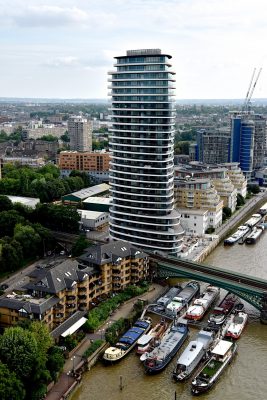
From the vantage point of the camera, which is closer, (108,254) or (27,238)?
(108,254)

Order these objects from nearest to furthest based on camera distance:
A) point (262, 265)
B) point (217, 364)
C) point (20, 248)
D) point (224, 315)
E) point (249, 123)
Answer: point (217, 364) < point (224, 315) < point (20, 248) < point (262, 265) < point (249, 123)

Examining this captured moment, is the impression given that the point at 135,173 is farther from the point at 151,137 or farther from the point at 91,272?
the point at 91,272

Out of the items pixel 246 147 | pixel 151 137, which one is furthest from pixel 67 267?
pixel 246 147

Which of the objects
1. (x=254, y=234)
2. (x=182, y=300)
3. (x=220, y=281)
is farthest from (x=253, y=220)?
(x=182, y=300)

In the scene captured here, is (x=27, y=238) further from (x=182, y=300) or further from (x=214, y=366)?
(x=214, y=366)

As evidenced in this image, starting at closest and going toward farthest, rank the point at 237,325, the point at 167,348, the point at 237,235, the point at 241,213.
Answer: the point at 167,348 → the point at 237,325 → the point at 237,235 → the point at 241,213

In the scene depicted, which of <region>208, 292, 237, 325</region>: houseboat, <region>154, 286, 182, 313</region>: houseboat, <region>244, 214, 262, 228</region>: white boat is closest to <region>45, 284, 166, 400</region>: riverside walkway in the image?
<region>154, 286, 182, 313</region>: houseboat

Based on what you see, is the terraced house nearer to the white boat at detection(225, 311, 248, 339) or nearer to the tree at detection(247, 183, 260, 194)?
the white boat at detection(225, 311, 248, 339)
